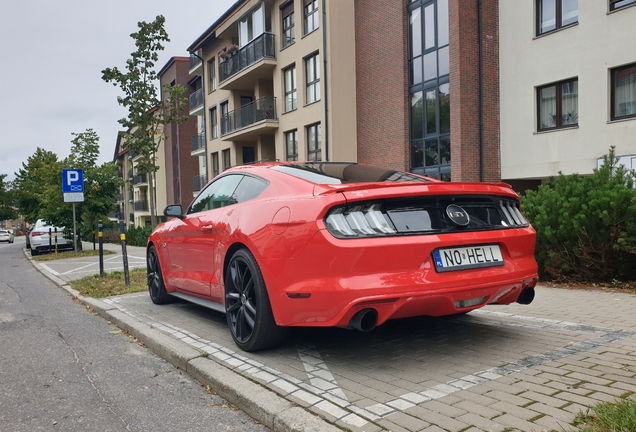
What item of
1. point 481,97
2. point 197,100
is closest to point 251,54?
point 197,100

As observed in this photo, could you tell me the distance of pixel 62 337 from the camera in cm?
591

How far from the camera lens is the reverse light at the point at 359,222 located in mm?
3688

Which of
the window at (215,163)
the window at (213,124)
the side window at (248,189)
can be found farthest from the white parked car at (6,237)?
the side window at (248,189)

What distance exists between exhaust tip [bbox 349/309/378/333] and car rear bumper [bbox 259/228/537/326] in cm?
4

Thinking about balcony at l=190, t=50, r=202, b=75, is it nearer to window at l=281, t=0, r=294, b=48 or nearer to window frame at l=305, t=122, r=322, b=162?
window at l=281, t=0, r=294, b=48

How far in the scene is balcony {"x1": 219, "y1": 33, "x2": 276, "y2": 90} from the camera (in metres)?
26.7

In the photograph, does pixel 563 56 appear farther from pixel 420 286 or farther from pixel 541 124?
pixel 420 286

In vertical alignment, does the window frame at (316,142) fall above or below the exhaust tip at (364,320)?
above

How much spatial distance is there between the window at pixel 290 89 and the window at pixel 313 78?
1154 millimetres

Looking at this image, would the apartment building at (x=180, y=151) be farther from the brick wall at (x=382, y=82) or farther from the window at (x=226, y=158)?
the brick wall at (x=382, y=82)

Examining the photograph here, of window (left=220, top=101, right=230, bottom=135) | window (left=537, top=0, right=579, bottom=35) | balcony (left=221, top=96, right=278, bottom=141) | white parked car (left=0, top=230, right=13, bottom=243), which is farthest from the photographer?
white parked car (left=0, top=230, right=13, bottom=243)

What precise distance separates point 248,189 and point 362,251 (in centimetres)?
169

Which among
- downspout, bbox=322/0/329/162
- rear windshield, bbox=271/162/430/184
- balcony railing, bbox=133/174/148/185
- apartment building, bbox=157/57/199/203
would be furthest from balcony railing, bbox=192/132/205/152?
rear windshield, bbox=271/162/430/184

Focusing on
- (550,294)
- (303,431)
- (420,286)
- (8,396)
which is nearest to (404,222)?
(420,286)
